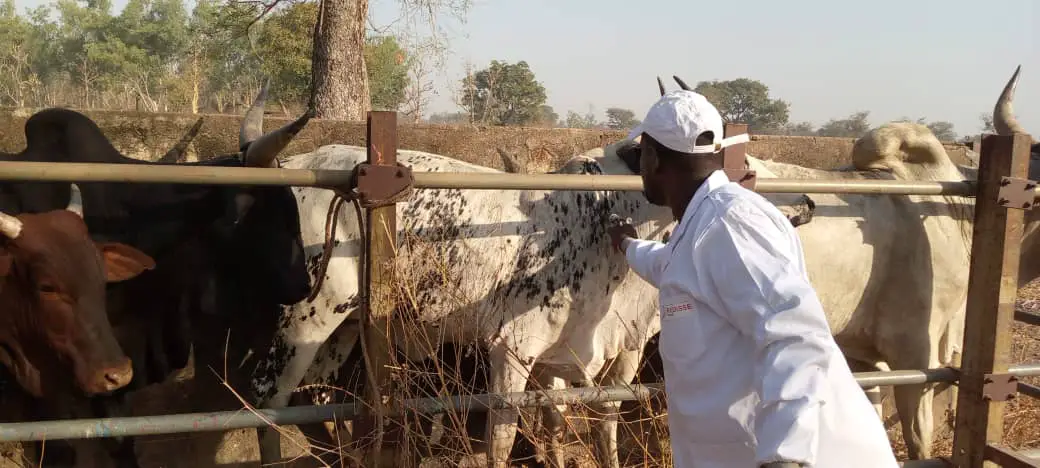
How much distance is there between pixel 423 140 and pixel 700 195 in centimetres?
391

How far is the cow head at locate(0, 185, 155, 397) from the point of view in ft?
9.79

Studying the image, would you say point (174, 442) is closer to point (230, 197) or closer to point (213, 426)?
point (230, 197)

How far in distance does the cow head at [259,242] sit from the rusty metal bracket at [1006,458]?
2.96 m

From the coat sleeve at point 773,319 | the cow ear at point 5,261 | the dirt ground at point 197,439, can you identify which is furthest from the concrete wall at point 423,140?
the coat sleeve at point 773,319

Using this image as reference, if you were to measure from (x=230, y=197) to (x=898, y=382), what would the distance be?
9.86 ft

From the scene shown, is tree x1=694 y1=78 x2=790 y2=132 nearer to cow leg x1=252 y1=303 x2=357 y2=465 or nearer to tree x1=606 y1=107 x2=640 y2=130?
tree x1=606 y1=107 x2=640 y2=130

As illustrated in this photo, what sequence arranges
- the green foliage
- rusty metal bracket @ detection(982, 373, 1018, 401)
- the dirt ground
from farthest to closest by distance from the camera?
the green foliage, the dirt ground, rusty metal bracket @ detection(982, 373, 1018, 401)

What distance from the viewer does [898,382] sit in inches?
130

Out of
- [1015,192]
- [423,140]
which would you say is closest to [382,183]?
[1015,192]

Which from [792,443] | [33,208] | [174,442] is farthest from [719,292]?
[174,442]

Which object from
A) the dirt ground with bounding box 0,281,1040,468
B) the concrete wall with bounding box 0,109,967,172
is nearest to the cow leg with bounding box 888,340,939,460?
the dirt ground with bounding box 0,281,1040,468

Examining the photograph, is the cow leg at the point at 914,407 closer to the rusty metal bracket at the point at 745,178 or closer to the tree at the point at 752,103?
the rusty metal bracket at the point at 745,178

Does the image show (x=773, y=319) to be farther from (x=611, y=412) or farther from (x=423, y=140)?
(x=423, y=140)

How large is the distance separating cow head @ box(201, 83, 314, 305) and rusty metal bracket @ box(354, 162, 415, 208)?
126 cm
